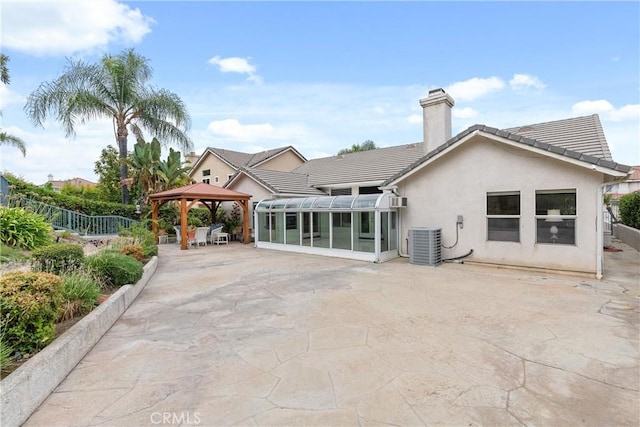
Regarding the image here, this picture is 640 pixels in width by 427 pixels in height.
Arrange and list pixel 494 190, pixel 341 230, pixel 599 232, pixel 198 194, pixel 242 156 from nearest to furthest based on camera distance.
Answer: pixel 599 232 < pixel 494 190 < pixel 341 230 < pixel 198 194 < pixel 242 156

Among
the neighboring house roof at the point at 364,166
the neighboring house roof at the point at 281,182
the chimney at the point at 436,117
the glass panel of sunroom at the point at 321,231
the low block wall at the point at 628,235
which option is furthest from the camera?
the neighboring house roof at the point at 364,166

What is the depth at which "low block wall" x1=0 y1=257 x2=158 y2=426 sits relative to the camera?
109 inches

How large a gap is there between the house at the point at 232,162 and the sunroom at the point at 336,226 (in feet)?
39.5

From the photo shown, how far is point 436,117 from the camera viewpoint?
12906 millimetres

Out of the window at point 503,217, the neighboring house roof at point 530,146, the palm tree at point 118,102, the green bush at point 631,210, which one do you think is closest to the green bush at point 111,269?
the neighboring house roof at point 530,146

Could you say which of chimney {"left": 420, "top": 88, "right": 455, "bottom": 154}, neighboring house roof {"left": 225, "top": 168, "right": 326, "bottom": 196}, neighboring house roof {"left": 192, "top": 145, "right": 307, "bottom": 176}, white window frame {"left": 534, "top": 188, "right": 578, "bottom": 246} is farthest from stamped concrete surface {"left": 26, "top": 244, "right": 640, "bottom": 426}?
neighboring house roof {"left": 192, "top": 145, "right": 307, "bottom": 176}

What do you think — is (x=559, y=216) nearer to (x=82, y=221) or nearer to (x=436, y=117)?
(x=436, y=117)

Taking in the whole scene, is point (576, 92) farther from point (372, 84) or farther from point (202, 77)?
point (202, 77)

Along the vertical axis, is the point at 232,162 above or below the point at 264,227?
A: above

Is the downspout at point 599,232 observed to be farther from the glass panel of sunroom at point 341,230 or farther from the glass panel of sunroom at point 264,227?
the glass panel of sunroom at point 264,227

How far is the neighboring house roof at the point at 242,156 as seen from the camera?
89.1 ft

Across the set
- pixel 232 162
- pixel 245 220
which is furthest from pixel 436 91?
pixel 232 162

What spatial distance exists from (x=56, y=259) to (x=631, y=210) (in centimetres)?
2440

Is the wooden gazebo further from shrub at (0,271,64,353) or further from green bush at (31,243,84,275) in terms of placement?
shrub at (0,271,64,353)
